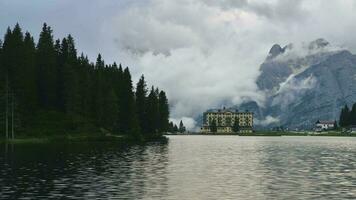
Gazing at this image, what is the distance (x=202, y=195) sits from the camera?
152ft

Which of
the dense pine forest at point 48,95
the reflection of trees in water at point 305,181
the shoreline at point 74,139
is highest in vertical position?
the dense pine forest at point 48,95

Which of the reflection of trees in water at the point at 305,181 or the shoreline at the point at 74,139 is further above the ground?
the shoreline at the point at 74,139

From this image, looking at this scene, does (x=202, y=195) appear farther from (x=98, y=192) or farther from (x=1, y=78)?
(x=1, y=78)

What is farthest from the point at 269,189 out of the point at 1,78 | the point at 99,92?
the point at 99,92

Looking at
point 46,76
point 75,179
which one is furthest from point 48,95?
point 75,179

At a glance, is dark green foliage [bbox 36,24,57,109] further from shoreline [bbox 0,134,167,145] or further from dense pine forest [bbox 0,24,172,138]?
shoreline [bbox 0,134,167,145]


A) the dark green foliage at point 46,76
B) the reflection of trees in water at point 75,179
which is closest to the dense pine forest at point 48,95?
the dark green foliage at point 46,76

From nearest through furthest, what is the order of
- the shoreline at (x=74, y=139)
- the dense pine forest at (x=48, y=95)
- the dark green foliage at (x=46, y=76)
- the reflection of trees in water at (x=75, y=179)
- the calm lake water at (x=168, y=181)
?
the calm lake water at (x=168, y=181), the reflection of trees in water at (x=75, y=179), the shoreline at (x=74, y=139), the dense pine forest at (x=48, y=95), the dark green foliage at (x=46, y=76)

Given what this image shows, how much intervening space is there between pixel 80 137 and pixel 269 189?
119621 mm

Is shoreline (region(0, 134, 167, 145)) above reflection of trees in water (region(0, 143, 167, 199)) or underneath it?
above

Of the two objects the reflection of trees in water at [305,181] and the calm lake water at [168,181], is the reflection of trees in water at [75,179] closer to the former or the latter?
the calm lake water at [168,181]

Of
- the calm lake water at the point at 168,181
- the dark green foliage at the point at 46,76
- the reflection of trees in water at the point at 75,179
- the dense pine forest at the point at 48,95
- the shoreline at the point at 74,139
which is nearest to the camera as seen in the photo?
the calm lake water at the point at 168,181

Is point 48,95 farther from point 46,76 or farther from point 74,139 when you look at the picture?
point 74,139

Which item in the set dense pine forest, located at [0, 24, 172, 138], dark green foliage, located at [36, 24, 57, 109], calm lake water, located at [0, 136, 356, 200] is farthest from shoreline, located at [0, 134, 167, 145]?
calm lake water, located at [0, 136, 356, 200]
